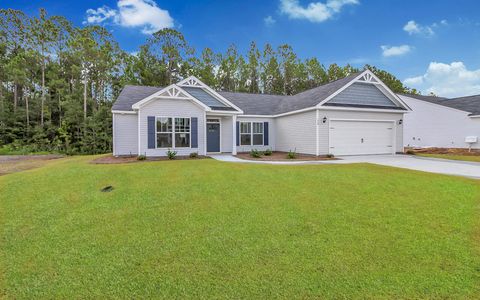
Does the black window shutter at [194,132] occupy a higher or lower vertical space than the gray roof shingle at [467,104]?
lower

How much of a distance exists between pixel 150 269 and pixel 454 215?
5.93 metres

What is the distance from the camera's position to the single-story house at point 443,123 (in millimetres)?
19797

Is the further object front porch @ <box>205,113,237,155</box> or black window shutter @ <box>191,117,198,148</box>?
front porch @ <box>205,113,237,155</box>

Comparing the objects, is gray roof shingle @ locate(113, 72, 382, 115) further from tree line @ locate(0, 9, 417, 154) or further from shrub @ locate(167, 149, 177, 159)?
tree line @ locate(0, 9, 417, 154)

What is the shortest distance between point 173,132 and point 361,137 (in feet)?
37.7

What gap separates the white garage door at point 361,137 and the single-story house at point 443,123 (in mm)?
8309

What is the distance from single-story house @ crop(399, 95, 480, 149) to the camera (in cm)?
1980

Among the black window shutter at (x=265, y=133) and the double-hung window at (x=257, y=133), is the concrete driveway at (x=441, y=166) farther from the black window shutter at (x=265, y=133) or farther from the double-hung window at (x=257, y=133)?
the double-hung window at (x=257, y=133)

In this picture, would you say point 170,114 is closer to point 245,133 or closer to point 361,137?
point 245,133

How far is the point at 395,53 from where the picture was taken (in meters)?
24.3

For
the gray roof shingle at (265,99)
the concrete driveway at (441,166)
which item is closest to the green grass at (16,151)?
the gray roof shingle at (265,99)

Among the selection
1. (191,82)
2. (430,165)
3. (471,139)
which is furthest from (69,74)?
(471,139)

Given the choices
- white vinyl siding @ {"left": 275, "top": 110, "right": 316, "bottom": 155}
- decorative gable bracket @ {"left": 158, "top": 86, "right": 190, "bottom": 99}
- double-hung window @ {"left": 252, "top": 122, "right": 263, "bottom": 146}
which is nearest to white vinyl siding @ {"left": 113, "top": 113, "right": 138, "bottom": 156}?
decorative gable bracket @ {"left": 158, "top": 86, "right": 190, "bottom": 99}

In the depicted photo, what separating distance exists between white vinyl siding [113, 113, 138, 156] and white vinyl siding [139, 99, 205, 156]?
6.86 feet
